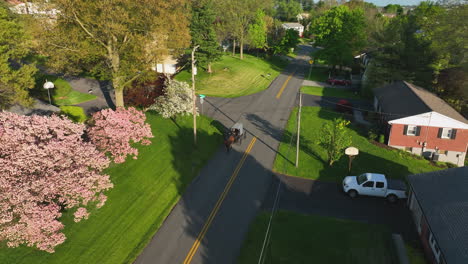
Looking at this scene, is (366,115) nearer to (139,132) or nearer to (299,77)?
(299,77)

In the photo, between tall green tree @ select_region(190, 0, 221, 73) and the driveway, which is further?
tall green tree @ select_region(190, 0, 221, 73)

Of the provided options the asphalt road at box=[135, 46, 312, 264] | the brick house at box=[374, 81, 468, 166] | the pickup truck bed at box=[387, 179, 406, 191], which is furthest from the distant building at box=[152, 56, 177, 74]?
the pickup truck bed at box=[387, 179, 406, 191]

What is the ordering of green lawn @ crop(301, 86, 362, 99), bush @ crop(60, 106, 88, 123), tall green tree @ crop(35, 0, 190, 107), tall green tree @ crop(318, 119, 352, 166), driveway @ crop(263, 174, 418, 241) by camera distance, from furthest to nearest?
green lawn @ crop(301, 86, 362, 99) < bush @ crop(60, 106, 88, 123) < tall green tree @ crop(318, 119, 352, 166) < tall green tree @ crop(35, 0, 190, 107) < driveway @ crop(263, 174, 418, 241)

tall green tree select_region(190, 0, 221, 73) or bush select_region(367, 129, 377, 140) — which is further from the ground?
tall green tree select_region(190, 0, 221, 73)

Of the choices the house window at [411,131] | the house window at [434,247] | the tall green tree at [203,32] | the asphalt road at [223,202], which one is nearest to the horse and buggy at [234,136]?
the asphalt road at [223,202]

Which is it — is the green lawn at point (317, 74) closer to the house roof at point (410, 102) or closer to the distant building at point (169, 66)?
the house roof at point (410, 102)

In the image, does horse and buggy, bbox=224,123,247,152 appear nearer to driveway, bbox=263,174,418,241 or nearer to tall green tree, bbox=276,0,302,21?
driveway, bbox=263,174,418,241
